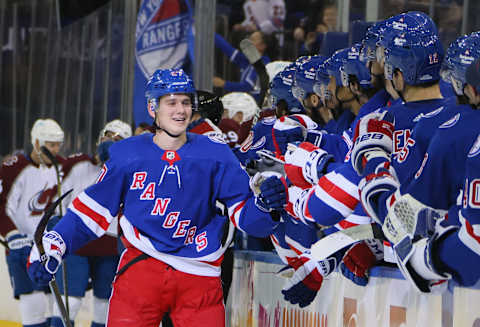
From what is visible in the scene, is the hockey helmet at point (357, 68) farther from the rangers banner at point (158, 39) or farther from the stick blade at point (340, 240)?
the rangers banner at point (158, 39)

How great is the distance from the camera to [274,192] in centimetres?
336

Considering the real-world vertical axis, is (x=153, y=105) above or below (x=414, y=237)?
above

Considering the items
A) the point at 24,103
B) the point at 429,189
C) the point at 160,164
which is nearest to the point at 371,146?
the point at 429,189

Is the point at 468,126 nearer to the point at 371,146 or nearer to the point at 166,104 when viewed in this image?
the point at 371,146

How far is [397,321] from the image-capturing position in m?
3.09

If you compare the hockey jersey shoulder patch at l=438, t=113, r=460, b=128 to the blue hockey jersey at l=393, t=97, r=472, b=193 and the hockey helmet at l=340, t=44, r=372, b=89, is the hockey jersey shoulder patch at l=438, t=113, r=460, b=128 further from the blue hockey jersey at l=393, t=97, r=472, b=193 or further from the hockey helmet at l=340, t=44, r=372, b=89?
the hockey helmet at l=340, t=44, r=372, b=89

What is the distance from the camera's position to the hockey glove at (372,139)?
285cm

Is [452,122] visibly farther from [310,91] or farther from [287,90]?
[287,90]

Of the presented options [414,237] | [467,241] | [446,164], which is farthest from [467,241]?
[446,164]

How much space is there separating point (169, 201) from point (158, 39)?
5588 millimetres

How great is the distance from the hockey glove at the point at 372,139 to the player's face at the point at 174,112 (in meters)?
0.95

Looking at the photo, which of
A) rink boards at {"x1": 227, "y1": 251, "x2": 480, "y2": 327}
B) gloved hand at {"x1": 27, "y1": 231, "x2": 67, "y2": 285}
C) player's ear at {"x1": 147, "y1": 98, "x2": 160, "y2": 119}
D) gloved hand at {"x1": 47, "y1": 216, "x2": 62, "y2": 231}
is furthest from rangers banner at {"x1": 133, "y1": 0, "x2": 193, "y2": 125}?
gloved hand at {"x1": 27, "y1": 231, "x2": 67, "y2": 285}

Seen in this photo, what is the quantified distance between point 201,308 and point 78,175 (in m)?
3.57

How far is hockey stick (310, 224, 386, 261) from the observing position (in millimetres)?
3158
